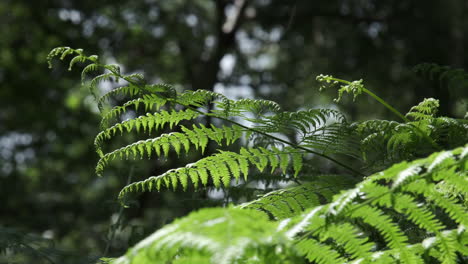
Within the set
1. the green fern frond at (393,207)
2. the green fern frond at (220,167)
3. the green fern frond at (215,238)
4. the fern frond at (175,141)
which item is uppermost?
the fern frond at (175,141)

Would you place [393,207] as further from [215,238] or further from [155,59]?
[155,59]

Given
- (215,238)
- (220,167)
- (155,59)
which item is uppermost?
(155,59)

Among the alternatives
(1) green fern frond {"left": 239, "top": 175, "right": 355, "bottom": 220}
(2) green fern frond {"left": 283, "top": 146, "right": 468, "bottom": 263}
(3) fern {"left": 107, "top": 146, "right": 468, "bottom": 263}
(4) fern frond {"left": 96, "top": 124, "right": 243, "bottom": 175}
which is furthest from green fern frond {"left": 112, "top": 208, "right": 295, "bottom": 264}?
(4) fern frond {"left": 96, "top": 124, "right": 243, "bottom": 175}

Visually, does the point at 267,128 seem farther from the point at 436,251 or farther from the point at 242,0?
the point at 242,0

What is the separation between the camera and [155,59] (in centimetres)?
700

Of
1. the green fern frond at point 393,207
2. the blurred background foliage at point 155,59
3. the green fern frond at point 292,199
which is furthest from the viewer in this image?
the blurred background foliage at point 155,59

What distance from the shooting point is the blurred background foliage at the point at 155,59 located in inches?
228

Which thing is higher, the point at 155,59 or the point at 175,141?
the point at 155,59

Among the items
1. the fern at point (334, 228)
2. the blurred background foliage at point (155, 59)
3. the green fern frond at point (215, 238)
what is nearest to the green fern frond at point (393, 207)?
the fern at point (334, 228)

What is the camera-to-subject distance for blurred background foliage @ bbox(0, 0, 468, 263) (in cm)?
580

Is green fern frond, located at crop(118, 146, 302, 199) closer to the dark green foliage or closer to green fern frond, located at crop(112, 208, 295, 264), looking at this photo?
the dark green foliage

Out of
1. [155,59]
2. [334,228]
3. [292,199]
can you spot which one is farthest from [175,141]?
[155,59]

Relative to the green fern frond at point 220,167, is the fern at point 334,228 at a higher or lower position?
lower

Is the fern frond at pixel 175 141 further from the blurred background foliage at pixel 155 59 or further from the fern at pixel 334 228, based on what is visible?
the blurred background foliage at pixel 155 59
